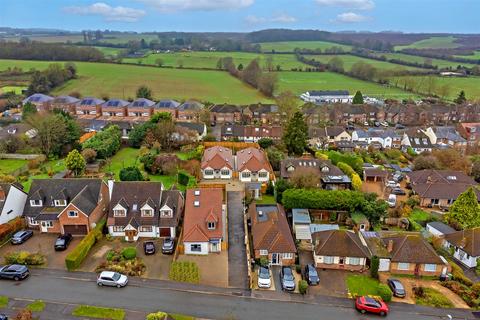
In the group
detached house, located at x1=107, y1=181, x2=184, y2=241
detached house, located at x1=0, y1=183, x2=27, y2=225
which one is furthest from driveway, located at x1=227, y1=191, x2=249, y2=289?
detached house, located at x1=0, y1=183, x2=27, y2=225

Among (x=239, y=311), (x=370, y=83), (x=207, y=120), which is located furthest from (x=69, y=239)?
(x=370, y=83)

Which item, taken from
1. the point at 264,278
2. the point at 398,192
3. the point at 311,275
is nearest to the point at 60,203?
the point at 264,278

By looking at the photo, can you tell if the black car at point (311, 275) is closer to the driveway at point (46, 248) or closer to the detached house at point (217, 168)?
the driveway at point (46, 248)

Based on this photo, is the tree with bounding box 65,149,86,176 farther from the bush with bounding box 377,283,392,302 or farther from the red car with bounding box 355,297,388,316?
the bush with bounding box 377,283,392,302

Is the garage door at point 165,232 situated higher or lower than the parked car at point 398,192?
higher

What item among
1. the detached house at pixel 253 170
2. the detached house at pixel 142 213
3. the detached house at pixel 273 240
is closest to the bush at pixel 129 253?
the detached house at pixel 142 213

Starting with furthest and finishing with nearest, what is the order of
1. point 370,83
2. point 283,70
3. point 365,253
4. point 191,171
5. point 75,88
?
point 283,70 → point 370,83 → point 75,88 → point 191,171 → point 365,253

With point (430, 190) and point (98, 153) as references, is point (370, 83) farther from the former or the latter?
point (98, 153)
